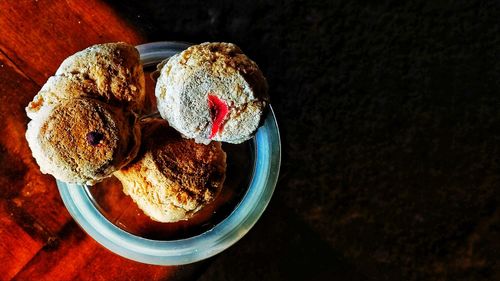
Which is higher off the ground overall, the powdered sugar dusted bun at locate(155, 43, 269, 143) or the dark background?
the powdered sugar dusted bun at locate(155, 43, 269, 143)

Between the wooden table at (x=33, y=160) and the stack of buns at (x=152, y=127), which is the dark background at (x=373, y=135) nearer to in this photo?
the wooden table at (x=33, y=160)

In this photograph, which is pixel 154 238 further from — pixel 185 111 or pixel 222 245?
pixel 185 111

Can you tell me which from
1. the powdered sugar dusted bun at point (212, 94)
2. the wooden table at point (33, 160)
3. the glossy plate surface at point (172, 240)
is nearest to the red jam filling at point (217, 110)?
the powdered sugar dusted bun at point (212, 94)

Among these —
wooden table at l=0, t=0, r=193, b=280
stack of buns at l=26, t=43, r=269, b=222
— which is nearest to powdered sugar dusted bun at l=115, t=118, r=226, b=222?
stack of buns at l=26, t=43, r=269, b=222

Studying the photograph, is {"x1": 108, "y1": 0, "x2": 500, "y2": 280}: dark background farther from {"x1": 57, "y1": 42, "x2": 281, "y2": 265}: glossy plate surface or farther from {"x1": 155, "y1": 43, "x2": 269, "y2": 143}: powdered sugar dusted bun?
{"x1": 155, "y1": 43, "x2": 269, "y2": 143}: powdered sugar dusted bun

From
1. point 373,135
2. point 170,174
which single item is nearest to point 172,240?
point 170,174
